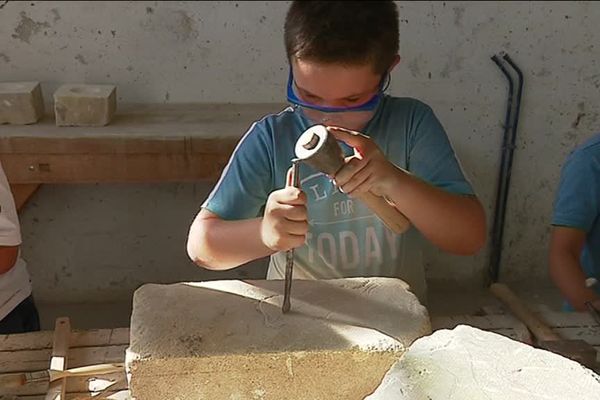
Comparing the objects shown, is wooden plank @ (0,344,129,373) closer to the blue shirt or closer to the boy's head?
the boy's head

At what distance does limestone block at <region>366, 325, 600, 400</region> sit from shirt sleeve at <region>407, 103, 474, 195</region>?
29 centimetres

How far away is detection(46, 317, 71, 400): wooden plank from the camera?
→ 2.95 feet

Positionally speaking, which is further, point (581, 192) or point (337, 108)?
point (581, 192)

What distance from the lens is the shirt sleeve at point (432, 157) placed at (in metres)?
1.01

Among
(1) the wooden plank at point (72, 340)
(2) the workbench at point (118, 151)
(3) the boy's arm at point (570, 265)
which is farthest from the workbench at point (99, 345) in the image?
(2) the workbench at point (118, 151)

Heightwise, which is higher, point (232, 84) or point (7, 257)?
point (232, 84)

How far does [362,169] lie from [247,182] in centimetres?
24

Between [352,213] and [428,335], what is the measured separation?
0.94ft

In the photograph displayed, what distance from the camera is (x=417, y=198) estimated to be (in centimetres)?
93

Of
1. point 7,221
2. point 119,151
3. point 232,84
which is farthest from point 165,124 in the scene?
point 7,221

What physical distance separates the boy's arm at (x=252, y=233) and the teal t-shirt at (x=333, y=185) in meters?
0.05

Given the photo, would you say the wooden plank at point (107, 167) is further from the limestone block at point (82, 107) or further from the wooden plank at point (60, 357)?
the wooden plank at point (60, 357)

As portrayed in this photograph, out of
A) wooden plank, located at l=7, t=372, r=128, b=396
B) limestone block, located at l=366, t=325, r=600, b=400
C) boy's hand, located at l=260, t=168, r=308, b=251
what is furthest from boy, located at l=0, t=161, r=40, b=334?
limestone block, located at l=366, t=325, r=600, b=400

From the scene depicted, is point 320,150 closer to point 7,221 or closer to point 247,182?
point 247,182
